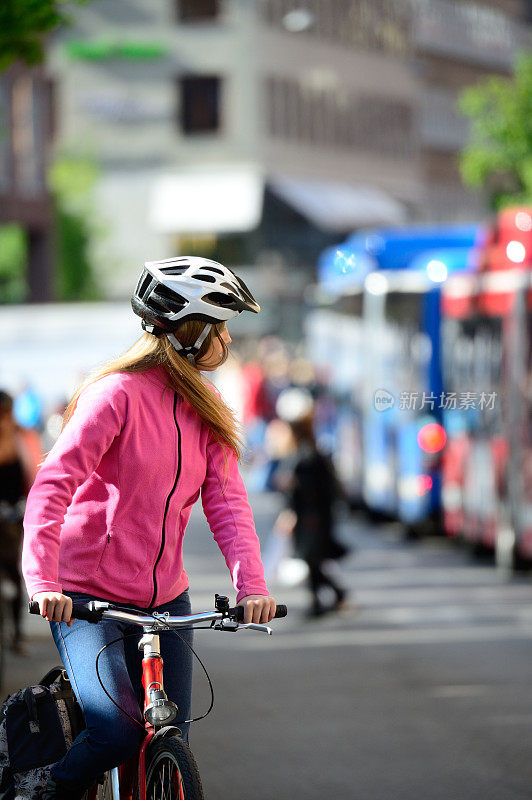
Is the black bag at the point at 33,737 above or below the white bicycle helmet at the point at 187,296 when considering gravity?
below

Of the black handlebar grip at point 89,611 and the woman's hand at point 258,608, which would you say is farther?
the woman's hand at point 258,608

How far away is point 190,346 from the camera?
4875 mm

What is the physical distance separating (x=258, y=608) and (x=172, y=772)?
44cm

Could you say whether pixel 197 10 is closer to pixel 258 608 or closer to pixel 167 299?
pixel 167 299

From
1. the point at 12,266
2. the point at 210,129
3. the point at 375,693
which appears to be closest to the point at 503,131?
the point at 210,129

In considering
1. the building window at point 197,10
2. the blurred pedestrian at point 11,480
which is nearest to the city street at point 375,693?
the blurred pedestrian at point 11,480

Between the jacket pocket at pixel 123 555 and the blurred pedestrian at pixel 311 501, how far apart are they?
8.63 meters

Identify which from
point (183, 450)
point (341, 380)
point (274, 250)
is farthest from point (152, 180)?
point (183, 450)

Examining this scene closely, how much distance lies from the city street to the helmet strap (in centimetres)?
294

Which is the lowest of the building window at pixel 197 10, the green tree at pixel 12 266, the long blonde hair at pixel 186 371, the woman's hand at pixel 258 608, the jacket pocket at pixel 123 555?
the woman's hand at pixel 258 608

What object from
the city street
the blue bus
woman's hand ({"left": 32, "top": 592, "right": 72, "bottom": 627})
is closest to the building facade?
the blue bus

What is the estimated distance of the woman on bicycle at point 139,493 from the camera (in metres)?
4.72

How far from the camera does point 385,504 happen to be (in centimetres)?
2133

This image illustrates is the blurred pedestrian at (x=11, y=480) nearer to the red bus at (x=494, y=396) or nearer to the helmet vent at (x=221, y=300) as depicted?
the red bus at (x=494, y=396)
